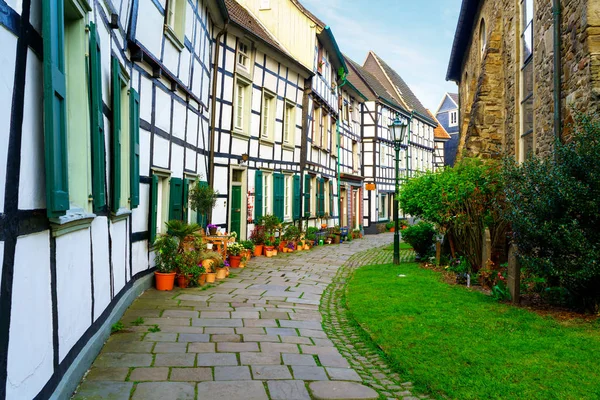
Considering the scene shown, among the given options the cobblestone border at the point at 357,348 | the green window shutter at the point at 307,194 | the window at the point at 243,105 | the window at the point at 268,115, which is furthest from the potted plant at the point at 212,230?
the green window shutter at the point at 307,194

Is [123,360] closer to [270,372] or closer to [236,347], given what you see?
[236,347]

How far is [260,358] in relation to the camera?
4.58m

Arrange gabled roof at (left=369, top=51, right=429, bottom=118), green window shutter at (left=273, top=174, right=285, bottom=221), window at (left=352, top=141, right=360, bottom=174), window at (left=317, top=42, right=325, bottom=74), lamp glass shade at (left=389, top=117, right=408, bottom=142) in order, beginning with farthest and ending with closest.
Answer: gabled roof at (left=369, top=51, right=429, bottom=118)
window at (left=352, top=141, right=360, bottom=174)
window at (left=317, top=42, right=325, bottom=74)
green window shutter at (left=273, top=174, right=285, bottom=221)
lamp glass shade at (left=389, top=117, right=408, bottom=142)

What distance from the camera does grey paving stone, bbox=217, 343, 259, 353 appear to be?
189 inches

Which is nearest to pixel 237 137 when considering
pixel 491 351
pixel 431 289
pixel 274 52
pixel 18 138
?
pixel 274 52

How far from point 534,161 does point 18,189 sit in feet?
19.5

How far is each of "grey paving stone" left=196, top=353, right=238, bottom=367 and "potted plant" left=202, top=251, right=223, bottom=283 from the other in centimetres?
393

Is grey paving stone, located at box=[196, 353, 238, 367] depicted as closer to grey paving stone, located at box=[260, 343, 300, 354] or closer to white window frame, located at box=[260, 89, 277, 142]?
grey paving stone, located at box=[260, 343, 300, 354]

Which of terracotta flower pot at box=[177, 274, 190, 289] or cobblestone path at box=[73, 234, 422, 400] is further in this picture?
terracotta flower pot at box=[177, 274, 190, 289]

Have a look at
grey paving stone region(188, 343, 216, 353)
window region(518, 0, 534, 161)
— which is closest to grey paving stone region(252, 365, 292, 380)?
grey paving stone region(188, 343, 216, 353)

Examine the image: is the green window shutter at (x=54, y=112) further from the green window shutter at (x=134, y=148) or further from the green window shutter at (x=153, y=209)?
the green window shutter at (x=153, y=209)

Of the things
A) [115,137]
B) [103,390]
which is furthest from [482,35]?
[103,390]

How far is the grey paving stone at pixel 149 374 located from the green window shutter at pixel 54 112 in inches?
63.1

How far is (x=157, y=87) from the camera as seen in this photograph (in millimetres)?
7703
